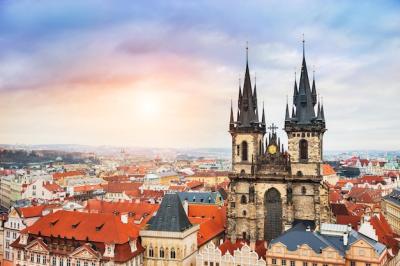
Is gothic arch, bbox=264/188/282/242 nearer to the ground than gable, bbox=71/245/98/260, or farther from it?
farther from it

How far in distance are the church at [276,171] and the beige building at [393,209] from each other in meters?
32.8

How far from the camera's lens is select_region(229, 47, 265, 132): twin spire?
2847 inches

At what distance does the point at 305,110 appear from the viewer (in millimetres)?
68750

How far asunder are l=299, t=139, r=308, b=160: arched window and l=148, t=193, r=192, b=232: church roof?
20.5 meters

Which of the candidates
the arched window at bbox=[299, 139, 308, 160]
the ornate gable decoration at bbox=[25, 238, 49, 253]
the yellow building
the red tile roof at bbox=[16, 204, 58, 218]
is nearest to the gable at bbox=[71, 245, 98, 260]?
the ornate gable decoration at bbox=[25, 238, 49, 253]

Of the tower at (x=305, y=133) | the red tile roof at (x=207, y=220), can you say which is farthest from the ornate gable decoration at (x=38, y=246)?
the tower at (x=305, y=133)

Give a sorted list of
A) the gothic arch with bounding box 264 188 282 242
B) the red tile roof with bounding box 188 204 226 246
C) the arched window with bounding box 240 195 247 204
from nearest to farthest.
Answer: the red tile roof with bounding box 188 204 226 246
the gothic arch with bounding box 264 188 282 242
the arched window with bounding box 240 195 247 204

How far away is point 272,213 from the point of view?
2753 inches

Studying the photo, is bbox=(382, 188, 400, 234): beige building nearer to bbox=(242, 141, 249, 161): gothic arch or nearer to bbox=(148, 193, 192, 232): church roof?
bbox=(242, 141, 249, 161): gothic arch

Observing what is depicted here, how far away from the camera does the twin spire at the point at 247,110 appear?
2847 inches

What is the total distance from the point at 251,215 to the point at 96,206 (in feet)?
103

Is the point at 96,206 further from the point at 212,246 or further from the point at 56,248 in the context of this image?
the point at 212,246

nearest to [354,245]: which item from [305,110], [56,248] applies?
[305,110]

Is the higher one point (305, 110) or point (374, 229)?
point (305, 110)
